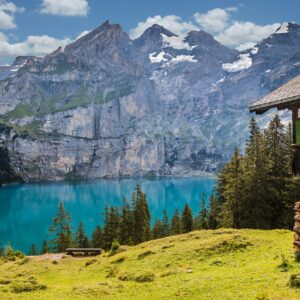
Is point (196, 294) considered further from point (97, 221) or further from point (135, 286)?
point (97, 221)

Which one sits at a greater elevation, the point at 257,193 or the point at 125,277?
the point at 257,193

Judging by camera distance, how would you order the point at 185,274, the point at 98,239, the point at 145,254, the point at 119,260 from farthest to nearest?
1. the point at 98,239
2. the point at 119,260
3. the point at 145,254
4. the point at 185,274

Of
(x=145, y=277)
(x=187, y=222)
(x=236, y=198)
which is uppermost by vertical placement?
(x=236, y=198)

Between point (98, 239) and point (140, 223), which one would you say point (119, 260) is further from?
point (98, 239)

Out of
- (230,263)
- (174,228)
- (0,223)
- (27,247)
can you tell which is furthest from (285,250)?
(0,223)

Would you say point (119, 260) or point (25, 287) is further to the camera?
point (119, 260)

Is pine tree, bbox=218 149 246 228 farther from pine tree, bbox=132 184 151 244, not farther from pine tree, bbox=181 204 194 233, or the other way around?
pine tree, bbox=181 204 194 233

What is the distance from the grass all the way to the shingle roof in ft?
23.5

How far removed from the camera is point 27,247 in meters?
123

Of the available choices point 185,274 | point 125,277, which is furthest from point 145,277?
point 125,277

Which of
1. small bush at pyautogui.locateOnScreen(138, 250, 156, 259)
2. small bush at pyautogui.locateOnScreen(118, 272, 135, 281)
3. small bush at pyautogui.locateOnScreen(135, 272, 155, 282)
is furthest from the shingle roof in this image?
small bush at pyautogui.locateOnScreen(138, 250, 156, 259)

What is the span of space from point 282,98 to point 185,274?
11.1m

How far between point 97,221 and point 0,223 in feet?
136

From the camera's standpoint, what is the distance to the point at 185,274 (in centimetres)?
2338
